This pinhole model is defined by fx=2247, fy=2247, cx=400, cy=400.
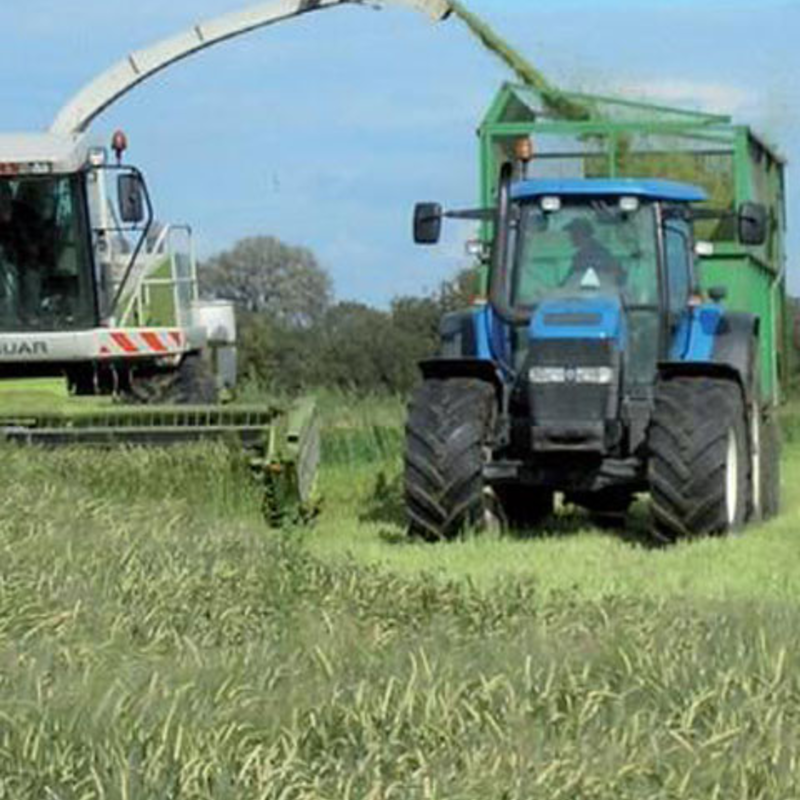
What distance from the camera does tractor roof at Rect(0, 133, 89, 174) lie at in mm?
15594

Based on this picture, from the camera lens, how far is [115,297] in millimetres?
16281

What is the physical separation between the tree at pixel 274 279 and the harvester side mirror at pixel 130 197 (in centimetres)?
2377

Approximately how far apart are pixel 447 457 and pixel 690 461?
3.93 feet

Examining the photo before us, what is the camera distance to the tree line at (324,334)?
93.8 feet

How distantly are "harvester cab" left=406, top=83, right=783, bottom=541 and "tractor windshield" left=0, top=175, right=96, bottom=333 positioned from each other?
399cm

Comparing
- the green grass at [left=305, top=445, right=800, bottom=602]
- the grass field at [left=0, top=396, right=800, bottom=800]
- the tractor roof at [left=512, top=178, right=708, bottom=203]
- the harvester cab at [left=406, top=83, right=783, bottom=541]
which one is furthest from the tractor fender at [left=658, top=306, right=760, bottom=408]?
the grass field at [left=0, top=396, right=800, bottom=800]

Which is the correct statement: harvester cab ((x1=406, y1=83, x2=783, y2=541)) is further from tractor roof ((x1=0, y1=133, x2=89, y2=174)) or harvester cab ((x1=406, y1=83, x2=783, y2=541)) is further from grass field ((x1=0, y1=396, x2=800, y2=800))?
tractor roof ((x1=0, y1=133, x2=89, y2=174))

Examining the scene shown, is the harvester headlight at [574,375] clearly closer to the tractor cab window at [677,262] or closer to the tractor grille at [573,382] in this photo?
the tractor grille at [573,382]

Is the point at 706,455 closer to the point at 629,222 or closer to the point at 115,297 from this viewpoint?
the point at 629,222

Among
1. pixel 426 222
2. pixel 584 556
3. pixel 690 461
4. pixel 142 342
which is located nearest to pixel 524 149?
pixel 426 222

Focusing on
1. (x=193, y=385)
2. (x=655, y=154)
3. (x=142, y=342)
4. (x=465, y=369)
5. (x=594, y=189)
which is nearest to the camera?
(x=465, y=369)

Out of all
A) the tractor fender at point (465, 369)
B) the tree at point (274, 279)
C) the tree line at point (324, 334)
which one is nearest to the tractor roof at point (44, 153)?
the tractor fender at point (465, 369)

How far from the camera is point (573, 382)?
11273mm

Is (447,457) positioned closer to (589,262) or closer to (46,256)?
(589,262)
